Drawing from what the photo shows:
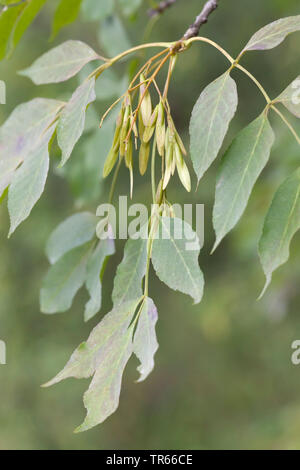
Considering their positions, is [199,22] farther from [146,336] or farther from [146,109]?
[146,336]

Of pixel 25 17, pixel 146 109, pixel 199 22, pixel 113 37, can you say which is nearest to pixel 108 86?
pixel 113 37

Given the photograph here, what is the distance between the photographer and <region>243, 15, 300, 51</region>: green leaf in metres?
0.54

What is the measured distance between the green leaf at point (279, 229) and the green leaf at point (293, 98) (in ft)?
0.22

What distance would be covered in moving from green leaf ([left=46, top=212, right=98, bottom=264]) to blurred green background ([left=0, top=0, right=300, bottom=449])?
65.7 inches

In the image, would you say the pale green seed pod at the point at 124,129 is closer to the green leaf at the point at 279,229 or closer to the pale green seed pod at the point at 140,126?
the pale green seed pod at the point at 140,126

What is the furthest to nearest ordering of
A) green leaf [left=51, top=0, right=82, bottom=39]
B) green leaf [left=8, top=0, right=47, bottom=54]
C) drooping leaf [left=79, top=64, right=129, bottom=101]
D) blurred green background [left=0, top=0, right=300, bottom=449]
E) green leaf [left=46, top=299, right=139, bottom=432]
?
blurred green background [left=0, top=0, right=300, bottom=449]
drooping leaf [left=79, top=64, right=129, bottom=101]
green leaf [left=51, top=0, right=82, bottom=39]
green leaf [left=8, top=0, right=47, bottom=54]
green leaf [left=46, top=299, right=139, bottom=432]

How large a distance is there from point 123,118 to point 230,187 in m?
0.12

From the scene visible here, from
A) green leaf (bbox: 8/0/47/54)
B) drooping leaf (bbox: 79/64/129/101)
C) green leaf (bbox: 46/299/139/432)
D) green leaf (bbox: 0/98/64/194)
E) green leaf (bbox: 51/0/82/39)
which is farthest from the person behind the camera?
drooping leaf (bbox: 79/64/129/101)

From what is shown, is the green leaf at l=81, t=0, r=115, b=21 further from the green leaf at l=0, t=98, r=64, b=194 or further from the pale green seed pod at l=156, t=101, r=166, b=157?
the pale green seed pod at l=156, t=101, r=166, b=157

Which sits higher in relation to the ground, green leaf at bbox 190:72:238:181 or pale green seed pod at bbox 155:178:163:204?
green leaf at bbox 190:72:238:181

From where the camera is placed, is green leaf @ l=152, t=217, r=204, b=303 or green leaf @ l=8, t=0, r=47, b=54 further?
green leaf @ l=8, t=0, r=47, b=54

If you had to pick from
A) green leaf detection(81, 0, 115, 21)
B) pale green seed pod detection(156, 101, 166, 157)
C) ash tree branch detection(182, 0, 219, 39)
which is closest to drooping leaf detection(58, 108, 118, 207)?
green leaf detection(81, 0, 115, 21)
